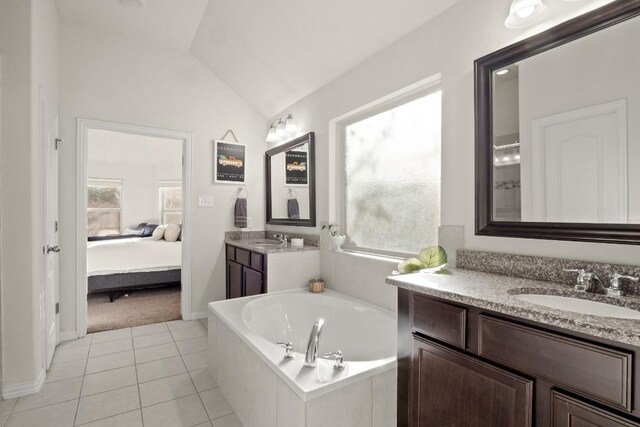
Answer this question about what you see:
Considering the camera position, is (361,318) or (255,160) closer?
(361,318)

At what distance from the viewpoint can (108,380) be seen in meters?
2.26

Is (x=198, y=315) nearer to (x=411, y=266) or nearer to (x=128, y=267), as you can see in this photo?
(x=128, y=267)

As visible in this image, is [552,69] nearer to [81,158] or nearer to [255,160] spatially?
[255,160]

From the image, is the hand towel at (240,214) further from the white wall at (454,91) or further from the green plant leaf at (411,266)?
the green plant leaf at (411,266)

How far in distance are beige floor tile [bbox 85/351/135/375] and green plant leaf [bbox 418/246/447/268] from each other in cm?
235

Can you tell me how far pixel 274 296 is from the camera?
2514mm

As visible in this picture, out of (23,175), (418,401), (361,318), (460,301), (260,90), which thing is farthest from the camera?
(260,90)

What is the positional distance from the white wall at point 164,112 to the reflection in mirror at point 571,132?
290cm

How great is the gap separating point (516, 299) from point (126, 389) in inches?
→ 94.1

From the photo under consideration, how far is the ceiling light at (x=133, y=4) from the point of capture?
2.73 meters

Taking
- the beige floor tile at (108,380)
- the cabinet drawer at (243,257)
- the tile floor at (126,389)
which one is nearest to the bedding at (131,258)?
the tile floor at (126,389)

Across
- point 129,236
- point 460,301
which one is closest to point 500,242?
point 460,301

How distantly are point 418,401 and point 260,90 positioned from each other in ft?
10.5

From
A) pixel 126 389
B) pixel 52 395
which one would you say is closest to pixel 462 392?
pixel 126 389
